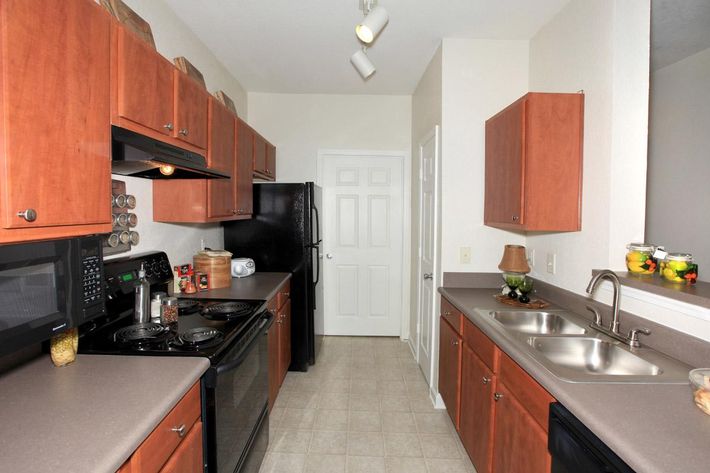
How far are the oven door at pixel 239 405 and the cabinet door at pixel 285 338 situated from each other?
653 millimetres

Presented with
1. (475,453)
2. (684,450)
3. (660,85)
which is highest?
(660,85)

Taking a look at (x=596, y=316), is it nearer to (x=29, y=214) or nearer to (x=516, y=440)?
(x=516, y=440)

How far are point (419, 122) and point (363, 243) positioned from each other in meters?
1.37

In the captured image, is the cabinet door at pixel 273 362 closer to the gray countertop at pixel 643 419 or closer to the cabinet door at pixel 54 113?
the cabinet door at pixel 54 113

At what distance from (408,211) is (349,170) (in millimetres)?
772

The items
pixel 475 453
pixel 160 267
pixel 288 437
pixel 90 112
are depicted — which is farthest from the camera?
pixel 288 437

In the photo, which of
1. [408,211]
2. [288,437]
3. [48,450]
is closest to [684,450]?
[48,450]

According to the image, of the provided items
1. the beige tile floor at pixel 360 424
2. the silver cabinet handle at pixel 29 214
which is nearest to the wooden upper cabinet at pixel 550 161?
the beige tile floor at pixel 360 424

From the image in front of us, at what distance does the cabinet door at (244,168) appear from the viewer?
2.66m

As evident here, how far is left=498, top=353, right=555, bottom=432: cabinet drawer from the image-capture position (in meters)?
1.20

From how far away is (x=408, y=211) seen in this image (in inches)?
153

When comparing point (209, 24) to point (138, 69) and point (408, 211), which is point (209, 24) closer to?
point (138, 69)

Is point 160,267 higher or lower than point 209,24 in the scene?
lower

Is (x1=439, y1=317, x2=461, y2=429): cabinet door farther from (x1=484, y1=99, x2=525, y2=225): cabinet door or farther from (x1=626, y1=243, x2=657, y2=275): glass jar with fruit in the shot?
(x1=626, y1=243, x2=657, y2=275): glass jar with fruit
